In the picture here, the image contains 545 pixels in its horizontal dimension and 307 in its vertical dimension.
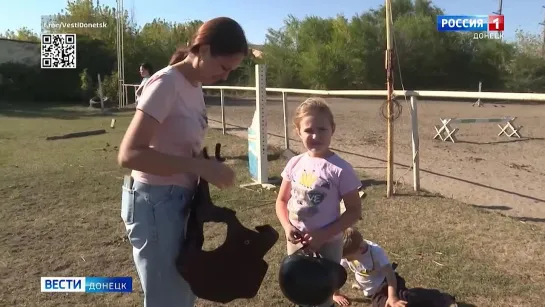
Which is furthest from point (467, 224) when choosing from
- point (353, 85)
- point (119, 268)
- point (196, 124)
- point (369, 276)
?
point (353, 85)

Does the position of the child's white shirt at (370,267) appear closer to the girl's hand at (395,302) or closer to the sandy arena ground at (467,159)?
the girl's hand at (395,302)

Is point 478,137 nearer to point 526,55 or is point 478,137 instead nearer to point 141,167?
point 141,167

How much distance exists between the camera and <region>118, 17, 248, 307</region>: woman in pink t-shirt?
1.78m

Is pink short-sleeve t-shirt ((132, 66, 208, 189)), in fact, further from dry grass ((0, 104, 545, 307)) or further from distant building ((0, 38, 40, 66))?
distant building ((0, 38, 40, 66))

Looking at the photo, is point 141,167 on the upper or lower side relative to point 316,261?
upper

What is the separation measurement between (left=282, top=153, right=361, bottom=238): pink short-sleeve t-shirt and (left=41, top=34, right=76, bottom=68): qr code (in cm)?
3319

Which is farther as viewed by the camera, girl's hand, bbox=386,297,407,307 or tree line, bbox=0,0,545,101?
tree line, bbox=0,0,545,101

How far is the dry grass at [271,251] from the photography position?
3.62 meters

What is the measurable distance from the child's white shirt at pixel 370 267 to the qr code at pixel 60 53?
32.8 meters

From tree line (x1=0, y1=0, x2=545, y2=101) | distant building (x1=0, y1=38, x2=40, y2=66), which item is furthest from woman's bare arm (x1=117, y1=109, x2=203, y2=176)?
distant building (x1=0, y1=38, x2=40, y2=66)

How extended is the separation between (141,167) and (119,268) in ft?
8.69

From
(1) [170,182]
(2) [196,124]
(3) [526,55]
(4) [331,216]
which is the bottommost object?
(4) [331,216]

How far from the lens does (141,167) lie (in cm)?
175

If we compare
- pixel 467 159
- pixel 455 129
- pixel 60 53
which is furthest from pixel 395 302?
pixel 60 53
